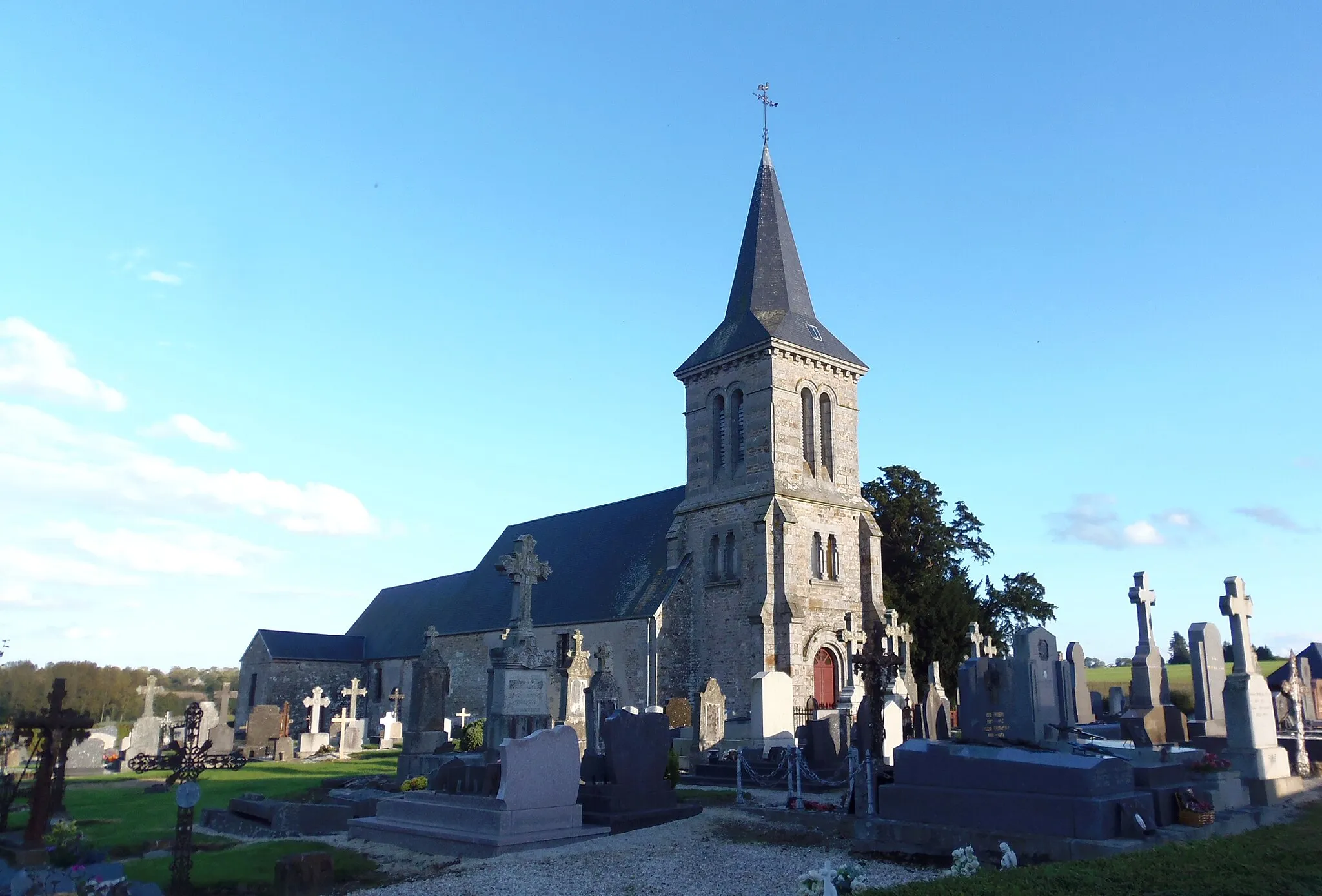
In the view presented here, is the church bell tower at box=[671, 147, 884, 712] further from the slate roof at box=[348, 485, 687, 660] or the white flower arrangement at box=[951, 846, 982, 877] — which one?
the white flower arrangement at box=[951, 846, 982, 877]

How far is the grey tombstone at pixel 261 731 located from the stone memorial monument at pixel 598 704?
33.8 feet

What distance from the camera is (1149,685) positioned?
18016 millimetres

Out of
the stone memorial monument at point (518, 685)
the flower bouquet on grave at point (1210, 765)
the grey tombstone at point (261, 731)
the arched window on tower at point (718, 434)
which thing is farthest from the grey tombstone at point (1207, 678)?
the grey tombstone at point (261, 731)

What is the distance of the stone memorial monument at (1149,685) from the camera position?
55.4 feet

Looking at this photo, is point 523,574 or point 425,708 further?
point 425,708

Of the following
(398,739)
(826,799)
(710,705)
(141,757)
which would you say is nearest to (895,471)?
(710,705)

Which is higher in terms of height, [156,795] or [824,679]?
[824,679]

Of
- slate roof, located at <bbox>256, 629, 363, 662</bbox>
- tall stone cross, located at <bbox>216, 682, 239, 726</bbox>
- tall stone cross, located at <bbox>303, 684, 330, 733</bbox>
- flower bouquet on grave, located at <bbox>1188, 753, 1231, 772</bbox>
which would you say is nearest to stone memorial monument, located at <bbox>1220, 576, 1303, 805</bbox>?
flower bouquet on grave, located at <bbox>1188, 753, 1231, 772</bbox>

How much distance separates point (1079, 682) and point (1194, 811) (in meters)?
11.2

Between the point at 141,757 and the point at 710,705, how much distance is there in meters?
12.8

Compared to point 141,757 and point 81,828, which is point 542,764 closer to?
point 81,828

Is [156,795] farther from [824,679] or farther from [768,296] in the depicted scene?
[768,296]

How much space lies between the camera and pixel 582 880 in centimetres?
869

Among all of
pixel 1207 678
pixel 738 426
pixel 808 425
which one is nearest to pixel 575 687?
pixel 738 426
